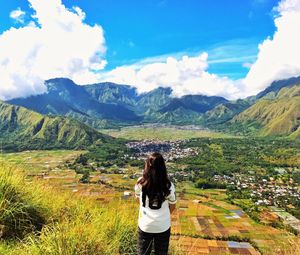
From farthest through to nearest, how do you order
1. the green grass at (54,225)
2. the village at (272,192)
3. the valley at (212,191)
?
1. the village at (272,192)
2. the valley at (212,191)
3. the green grass at (54,225)

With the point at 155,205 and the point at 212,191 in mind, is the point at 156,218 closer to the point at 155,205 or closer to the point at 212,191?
the point at 155,205

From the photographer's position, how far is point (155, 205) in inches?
241

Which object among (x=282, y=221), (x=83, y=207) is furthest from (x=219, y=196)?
(x=83, y=207)

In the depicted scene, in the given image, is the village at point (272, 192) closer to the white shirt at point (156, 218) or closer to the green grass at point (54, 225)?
the green grass at point (54, 225)

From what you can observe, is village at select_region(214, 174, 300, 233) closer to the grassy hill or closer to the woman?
the grassy hill

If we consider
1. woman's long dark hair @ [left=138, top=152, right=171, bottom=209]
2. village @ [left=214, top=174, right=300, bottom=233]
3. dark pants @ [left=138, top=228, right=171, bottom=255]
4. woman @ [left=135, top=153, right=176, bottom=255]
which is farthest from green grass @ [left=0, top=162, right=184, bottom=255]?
village @ [left=214, top=174, right=300, bottom=233]

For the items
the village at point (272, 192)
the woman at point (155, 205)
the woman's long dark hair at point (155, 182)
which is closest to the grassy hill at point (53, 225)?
the woman at point (155, 205)

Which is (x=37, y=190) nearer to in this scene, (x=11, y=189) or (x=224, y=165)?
(x=11, y=189)

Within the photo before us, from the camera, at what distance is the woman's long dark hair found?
6090 millimetres

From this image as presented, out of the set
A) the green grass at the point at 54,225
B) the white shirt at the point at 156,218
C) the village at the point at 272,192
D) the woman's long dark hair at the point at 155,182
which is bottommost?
the village at the point at 272,192

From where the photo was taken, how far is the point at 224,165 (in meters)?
143

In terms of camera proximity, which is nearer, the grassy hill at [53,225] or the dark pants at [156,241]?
the grassy hill at [53,225]

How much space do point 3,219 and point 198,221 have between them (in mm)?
49712

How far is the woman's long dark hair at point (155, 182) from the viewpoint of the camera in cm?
609
